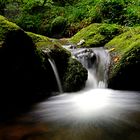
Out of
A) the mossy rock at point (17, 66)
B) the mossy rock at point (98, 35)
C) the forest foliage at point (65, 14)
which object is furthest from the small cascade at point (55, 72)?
the forest foliage at point (65, 14)

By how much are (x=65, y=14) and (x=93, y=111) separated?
10067 millimetres

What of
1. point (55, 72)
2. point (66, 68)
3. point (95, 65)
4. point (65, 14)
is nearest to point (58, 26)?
point (65, 14)

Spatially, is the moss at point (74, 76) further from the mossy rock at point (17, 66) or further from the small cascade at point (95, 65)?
the mossy rock at point (17, 66)

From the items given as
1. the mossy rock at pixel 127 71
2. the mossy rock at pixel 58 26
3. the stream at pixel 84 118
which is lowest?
the stream at pixel 84 118

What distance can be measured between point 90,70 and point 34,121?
10.3 feet

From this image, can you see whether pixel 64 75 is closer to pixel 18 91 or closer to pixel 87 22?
pixel 18 91

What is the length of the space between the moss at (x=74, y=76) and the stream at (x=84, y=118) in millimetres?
179

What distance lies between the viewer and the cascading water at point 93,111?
13.5 feet

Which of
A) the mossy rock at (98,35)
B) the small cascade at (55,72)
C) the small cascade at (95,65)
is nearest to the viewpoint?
the small cascade at (55,72)

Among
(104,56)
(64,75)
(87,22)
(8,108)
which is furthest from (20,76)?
(87,22)

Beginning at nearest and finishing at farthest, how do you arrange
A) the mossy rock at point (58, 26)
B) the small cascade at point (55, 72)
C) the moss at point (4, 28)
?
the moss at point (4, 28)
the small cascade at point (55, 72)
the mossy rock at point (58, 26)

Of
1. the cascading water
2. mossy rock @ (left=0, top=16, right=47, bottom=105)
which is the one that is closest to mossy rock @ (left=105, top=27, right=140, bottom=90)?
the cascading water

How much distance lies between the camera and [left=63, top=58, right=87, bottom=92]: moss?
6.66 m

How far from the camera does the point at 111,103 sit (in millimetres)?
5797
